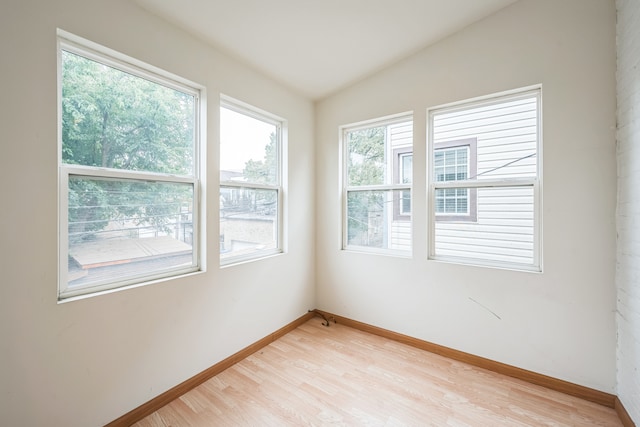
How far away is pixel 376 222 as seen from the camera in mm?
2988

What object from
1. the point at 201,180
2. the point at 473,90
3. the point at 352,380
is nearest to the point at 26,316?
the point at 201,180

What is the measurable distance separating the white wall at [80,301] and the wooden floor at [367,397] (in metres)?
0.27

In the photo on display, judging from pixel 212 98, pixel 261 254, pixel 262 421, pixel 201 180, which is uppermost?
pixel 212 98

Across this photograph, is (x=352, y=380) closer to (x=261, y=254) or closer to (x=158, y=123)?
(x=261, y=254)

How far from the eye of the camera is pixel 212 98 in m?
2.19

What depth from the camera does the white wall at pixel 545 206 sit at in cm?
189

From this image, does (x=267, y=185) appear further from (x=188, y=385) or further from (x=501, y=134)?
(x=501, y=134)

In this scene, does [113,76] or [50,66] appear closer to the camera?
[50,66]

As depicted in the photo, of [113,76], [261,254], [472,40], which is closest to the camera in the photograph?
[113,76]

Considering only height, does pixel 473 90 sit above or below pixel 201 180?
above

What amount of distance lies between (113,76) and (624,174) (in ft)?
10.8

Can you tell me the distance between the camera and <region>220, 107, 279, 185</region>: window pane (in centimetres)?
238

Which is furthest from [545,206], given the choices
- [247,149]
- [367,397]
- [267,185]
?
[247,149]

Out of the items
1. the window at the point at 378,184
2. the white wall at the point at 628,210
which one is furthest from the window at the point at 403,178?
the white wall at the point at 628,210
